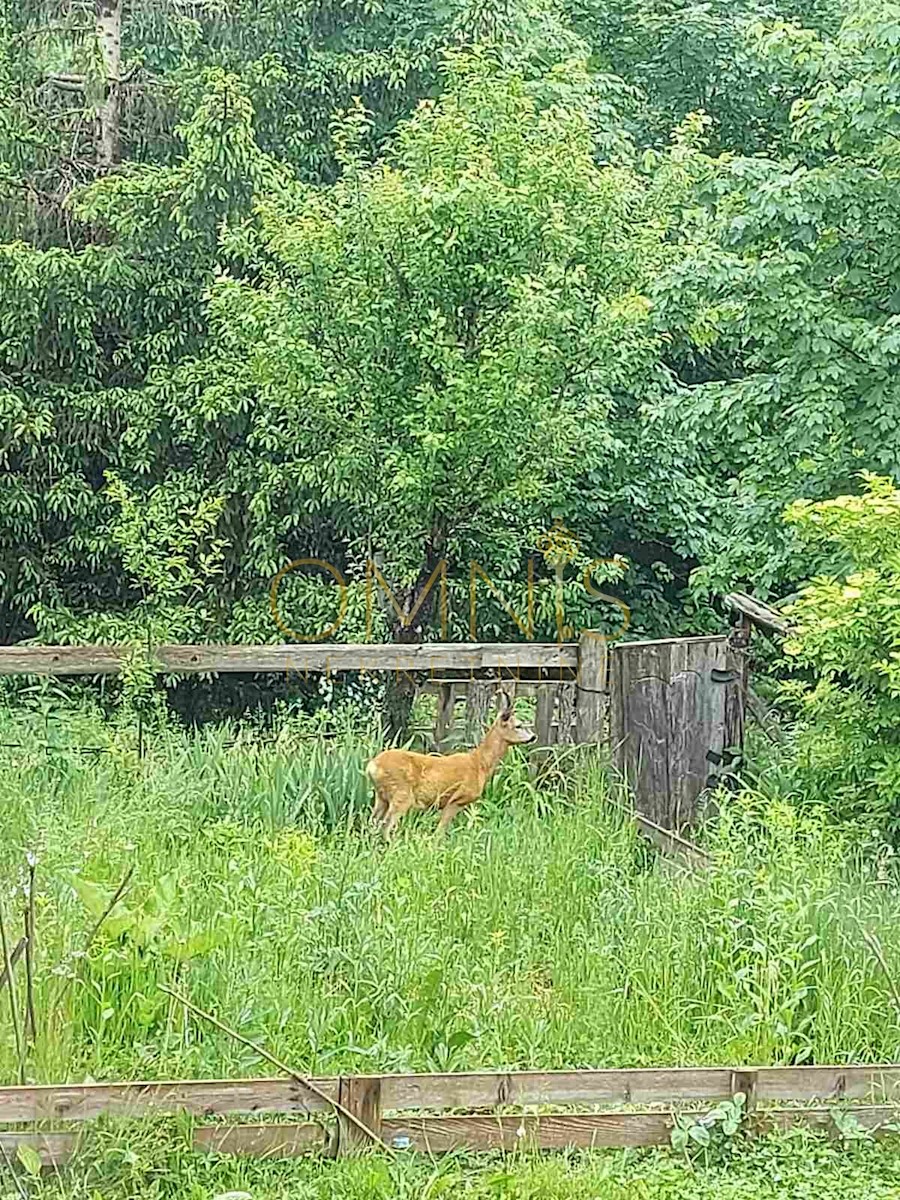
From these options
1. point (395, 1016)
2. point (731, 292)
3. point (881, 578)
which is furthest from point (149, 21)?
point (395, 1016)

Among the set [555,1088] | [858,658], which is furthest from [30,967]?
[858,658]

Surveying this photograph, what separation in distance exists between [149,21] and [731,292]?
21.5ft

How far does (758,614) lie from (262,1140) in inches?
183

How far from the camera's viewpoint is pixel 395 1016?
4.63m

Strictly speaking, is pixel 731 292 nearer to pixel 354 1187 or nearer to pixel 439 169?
pixel 439 169

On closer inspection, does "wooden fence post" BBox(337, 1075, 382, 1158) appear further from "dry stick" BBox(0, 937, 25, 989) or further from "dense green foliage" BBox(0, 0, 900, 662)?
"dense green foliage" BBox(0, 0, 900, 662)

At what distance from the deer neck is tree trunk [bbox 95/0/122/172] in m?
7.02

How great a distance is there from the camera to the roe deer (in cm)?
697

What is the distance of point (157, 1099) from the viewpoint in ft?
12.5

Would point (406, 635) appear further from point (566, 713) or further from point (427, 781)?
point (427, 781)

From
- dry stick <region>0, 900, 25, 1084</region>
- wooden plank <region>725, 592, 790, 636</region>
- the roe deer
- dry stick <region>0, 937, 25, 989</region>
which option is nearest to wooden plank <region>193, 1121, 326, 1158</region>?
dry stick <region>0, 900, 25, 1084</region>

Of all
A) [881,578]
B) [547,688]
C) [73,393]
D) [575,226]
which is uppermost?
[575,226]

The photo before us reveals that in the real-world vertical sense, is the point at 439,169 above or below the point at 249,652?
above

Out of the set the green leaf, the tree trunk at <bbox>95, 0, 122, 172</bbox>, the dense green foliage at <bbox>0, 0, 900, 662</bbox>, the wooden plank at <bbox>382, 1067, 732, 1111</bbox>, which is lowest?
the green leaf
